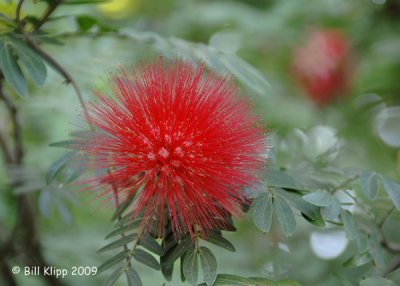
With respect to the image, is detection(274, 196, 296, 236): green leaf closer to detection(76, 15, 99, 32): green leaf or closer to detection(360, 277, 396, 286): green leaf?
detection(360, 277, 396, 286): green leaf

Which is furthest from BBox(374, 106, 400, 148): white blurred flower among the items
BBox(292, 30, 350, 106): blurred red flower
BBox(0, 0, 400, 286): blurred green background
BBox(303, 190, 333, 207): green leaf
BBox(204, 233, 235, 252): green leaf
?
BBox(204, 233, 235, 252): green leaf

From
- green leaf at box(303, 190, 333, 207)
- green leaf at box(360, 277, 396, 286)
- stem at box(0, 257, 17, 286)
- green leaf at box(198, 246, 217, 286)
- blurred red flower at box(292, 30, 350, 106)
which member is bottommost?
green leaf at box(360, 277, 396, 286)

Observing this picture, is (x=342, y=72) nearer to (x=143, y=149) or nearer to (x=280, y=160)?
(x=280, y=160)

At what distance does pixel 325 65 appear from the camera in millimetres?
4715

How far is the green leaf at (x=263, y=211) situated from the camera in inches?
70.6

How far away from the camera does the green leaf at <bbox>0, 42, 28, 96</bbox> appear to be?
201cm

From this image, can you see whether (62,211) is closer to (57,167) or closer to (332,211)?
(57,167)

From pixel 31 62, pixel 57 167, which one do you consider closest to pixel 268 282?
pixel 57 167

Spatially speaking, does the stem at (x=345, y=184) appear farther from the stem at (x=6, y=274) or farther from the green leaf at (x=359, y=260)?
the stem at (x=6, y=274)

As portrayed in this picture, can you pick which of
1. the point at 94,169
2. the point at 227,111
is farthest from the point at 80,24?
the point at 227,111

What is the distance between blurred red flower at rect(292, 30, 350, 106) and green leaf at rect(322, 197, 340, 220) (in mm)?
2912

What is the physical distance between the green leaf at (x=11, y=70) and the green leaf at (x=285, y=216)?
92 cm

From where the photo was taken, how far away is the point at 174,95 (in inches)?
74.5

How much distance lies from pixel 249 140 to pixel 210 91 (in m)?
0.20
